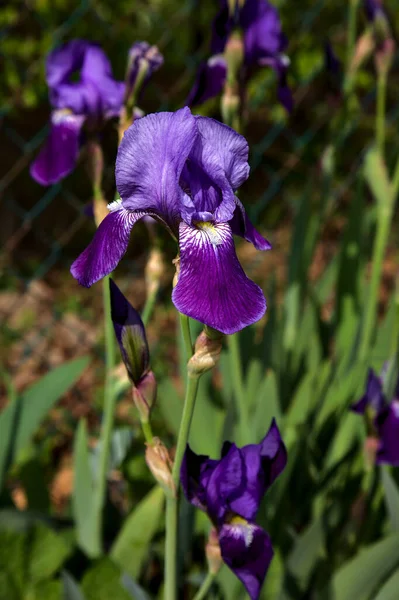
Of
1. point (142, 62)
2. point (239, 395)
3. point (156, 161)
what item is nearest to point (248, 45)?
point (142, 62)

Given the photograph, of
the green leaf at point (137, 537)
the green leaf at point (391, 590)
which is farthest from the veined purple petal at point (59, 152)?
the green leaf at point (391, 590)

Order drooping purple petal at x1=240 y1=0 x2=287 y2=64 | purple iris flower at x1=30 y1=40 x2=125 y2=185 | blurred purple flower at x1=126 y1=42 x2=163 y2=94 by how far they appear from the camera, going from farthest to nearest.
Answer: drooping purple petal at x1=240 y1=0 x2=287 y2=64 < purple iris flower at x1=30 y1=40 x2=125 y2=185 < blurred purple flower at x1=126 y1=42 x2=163 y2=94

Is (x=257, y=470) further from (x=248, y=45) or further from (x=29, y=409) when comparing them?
(x=248, y=45)

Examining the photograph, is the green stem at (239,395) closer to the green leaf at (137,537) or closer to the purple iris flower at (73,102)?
the green leaf at (137,537)

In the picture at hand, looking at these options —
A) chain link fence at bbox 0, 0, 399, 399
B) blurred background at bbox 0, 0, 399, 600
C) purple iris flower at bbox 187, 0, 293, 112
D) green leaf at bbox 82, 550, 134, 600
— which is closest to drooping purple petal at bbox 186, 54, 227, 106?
purple iris flower at bbox 187, 0, 293, 112

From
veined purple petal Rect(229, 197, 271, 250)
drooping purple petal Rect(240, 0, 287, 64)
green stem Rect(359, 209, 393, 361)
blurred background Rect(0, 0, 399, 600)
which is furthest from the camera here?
blurred background Rect(0, 0, 399, 600)

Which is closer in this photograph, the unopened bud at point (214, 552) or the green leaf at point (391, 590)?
the unopened bud at point (214, 552)

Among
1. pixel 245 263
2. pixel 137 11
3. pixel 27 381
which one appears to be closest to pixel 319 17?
pixel 137 11

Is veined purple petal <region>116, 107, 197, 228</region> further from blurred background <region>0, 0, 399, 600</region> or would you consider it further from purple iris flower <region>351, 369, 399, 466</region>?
blurred background <region>0, 0, 399, 600</region>

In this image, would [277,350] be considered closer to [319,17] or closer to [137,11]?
[137,11]
